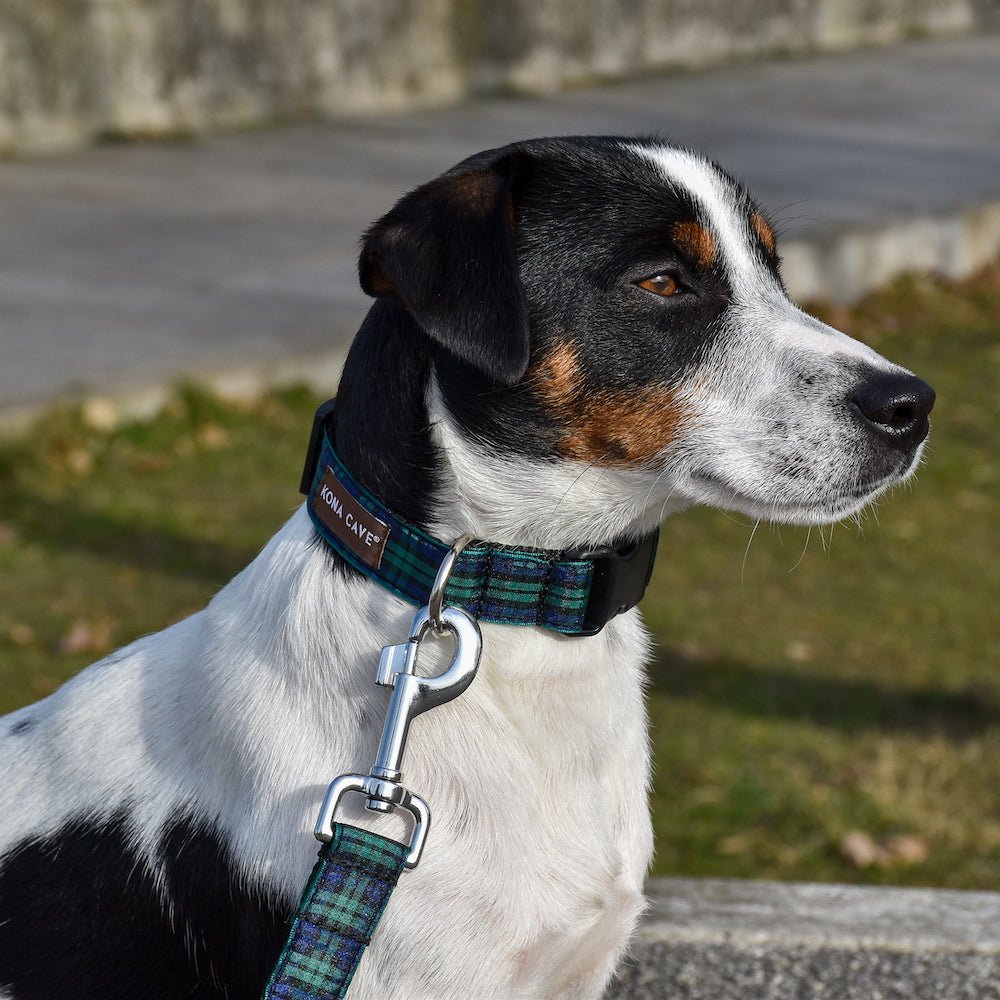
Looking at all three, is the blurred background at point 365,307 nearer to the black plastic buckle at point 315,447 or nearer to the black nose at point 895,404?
the black nose at point 895,404

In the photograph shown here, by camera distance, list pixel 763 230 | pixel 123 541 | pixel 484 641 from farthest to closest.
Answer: pixel 123 541, pixel 763 230, pixel 484 641

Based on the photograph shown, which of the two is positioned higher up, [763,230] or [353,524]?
[763,230]

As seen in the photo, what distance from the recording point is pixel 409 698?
2.25 meters

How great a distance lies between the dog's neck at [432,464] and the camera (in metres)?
2.45

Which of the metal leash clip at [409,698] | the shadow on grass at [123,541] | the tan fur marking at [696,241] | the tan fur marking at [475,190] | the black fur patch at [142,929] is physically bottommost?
the shadow on grass at [123,541]

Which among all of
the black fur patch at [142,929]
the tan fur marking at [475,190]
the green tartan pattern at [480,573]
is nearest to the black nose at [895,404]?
the green tartan pattern at [480,573]

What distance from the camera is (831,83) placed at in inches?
656

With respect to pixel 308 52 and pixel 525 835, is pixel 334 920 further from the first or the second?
pixel 308 52

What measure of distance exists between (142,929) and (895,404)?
4.80 feet

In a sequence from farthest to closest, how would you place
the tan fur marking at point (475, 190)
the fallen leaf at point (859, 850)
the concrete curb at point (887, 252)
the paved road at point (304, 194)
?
the concrete curb at point (887, 252)
the paved road at point (304, 194)
the fallen leaf at point (859, 850)
the tan fur marking at point (475, 190)

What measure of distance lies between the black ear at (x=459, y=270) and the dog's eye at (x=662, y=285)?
10.1 inches

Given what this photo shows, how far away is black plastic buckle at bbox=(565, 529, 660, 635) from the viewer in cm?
248

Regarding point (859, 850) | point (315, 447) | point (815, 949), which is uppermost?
point (315, 447)

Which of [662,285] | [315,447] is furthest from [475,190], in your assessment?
[315,447]
